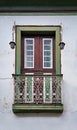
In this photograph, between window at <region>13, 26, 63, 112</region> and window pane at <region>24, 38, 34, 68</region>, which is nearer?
window at <region>13, 26, 63, 112</region>

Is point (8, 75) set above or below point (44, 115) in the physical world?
above

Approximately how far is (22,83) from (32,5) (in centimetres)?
253

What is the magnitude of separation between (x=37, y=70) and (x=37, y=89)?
2.39 ft

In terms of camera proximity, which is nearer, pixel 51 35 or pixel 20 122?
pixel 20 122

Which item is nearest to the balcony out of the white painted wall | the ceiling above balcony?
the white painted wall

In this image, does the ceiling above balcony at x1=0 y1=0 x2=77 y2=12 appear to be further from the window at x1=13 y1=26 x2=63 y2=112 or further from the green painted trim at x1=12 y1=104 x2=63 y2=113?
the green painted trim at x1=12 y1=104 x2=63 y2=113

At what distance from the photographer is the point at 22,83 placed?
13852 mm

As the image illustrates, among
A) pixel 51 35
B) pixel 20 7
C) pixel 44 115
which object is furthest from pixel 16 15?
pixel 44 115

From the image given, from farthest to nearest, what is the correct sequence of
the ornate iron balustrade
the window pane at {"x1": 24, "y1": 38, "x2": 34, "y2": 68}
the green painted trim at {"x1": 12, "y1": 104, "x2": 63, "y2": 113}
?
the window pane at {"x1": 24, "y1": 38, "x2": 34, "y2": 68} → the ornate iron balustrade → the green painted trim at {"x1": 12, "y1": 104, "x2": 63, "y2": 113}

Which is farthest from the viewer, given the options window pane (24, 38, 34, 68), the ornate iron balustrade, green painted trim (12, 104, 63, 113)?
window pane (24, 38, 34, 68)

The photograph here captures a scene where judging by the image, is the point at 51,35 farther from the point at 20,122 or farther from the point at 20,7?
the point at 20,122

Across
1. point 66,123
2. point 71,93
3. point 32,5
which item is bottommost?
point 66,123

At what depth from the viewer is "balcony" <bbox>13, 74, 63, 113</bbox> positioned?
13578mm

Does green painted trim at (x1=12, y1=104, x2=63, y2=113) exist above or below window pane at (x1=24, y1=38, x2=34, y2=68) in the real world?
below
